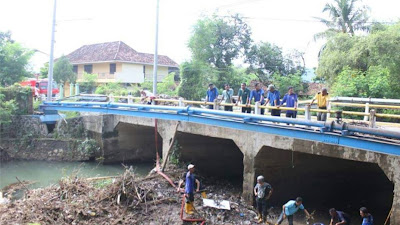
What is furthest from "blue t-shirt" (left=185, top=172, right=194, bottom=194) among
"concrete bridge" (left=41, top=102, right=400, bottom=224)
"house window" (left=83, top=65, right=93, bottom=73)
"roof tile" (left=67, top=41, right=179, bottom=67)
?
"house window" (left=83, top=65, right=93, bottom=73)

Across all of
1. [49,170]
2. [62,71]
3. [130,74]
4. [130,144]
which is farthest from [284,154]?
[62,71]

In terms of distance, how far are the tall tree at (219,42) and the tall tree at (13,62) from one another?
1218cm

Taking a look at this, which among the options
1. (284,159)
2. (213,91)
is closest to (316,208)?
(284,159)

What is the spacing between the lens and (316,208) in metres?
13.4

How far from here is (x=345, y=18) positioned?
26.3 meters

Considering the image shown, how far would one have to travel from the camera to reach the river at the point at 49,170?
18156 mm

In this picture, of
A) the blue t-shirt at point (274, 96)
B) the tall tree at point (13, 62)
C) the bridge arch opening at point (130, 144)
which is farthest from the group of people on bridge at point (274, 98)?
the tall tree at point (13, 62)

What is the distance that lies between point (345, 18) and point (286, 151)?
16.9 m

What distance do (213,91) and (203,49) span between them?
15.8m

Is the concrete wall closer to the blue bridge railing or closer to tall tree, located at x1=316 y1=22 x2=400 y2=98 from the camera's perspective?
the blue bridge railing

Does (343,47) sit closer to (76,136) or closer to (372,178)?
(372,178)

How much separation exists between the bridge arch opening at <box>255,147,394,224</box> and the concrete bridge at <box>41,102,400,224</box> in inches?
1.3

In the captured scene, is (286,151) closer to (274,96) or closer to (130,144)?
(274,96)

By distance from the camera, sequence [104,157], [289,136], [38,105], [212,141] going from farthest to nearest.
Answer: [38,105], [104,157], [212,141], [289,136]
